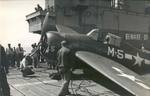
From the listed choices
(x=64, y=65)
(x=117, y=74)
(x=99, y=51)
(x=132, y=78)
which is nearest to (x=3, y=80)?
(x=64, y=65)

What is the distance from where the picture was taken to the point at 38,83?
322 inches

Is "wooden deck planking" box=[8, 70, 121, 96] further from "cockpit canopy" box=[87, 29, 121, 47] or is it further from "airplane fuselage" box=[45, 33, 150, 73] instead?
"cockpit canopy" box=[87, 29, 121, 47]

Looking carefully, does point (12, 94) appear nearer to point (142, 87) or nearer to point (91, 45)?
point (91, 45)

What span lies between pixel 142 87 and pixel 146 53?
2440mm

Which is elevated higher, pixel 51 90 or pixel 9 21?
pixel 9 21

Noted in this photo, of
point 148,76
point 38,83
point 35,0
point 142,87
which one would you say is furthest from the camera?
point 38,83

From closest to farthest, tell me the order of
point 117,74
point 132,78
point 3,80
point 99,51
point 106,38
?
1. point 132,78
2. point 117,74
3. point 3,80
4. point 99,51
5. point 106,38

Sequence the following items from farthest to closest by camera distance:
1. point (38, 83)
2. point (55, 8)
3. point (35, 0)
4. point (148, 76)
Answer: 1. point (55, 8)
2. point (38, 83)
3. point (148, 76)
4. point (35, 0)

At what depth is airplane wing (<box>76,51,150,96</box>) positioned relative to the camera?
457 centimetres

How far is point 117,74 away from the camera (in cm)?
542

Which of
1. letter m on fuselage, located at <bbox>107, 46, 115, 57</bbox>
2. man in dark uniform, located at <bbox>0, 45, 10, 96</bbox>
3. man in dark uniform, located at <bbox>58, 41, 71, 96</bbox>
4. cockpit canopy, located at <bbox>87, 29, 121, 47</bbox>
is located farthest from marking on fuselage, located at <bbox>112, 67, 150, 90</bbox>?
man in dark uniform, located at <bbox>0, 45, 10, 96</bbox>

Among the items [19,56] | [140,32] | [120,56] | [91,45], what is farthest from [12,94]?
[140,32]

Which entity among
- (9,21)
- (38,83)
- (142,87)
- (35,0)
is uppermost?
(35,0)

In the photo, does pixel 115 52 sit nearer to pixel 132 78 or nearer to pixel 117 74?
pixel 117 74
